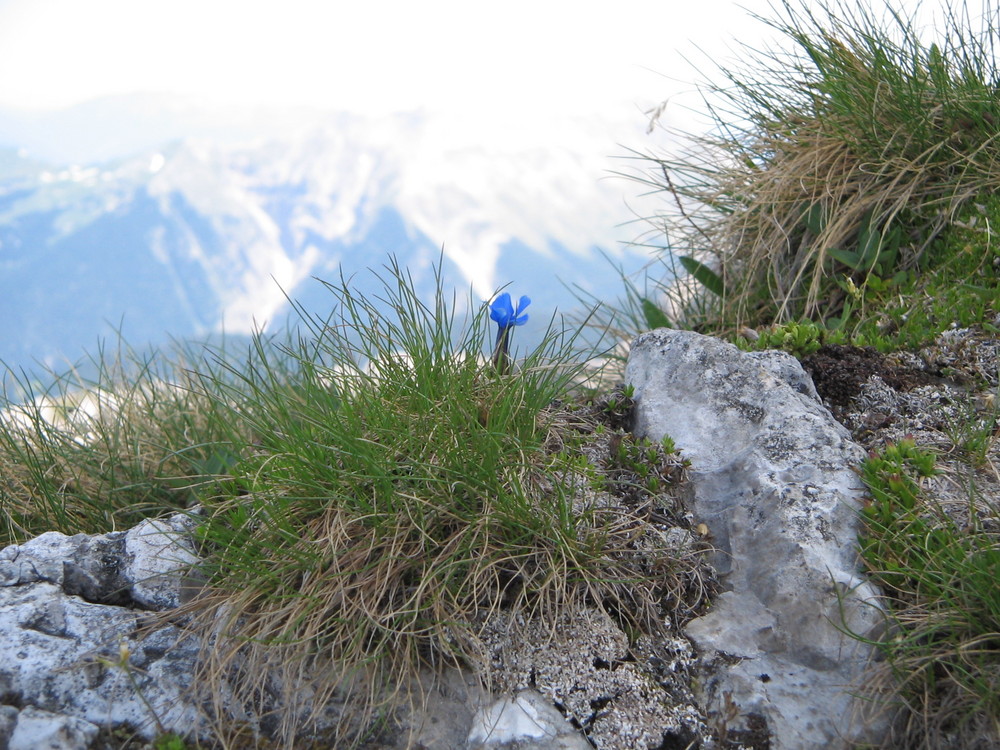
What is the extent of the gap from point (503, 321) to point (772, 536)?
0.91 m

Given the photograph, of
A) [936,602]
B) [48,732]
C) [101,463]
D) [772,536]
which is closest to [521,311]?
[772,536]

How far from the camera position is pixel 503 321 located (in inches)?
84.7

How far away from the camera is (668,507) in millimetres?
1965

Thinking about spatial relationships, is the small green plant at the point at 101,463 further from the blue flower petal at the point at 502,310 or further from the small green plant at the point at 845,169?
the small green plant at the point at 845,169

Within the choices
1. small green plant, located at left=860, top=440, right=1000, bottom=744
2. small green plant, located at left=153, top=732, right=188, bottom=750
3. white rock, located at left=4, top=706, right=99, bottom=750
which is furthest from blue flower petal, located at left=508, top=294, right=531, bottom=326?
white rock, located at left=4, top=706, right=99, bottom=750

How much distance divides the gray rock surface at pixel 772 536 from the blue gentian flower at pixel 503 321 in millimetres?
445

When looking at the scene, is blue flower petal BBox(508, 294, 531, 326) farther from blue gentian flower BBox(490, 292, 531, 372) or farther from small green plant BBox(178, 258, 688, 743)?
small green plant BBox(178, 258, 688, 743)

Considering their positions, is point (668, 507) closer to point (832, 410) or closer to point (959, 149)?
point (832, 410)

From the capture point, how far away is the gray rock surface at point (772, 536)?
5.16 ft

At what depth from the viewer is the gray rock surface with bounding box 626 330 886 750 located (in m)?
1.57

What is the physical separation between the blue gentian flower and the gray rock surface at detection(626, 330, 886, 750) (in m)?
0.45

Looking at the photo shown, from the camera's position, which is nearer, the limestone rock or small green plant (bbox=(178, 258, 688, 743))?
the limestone rock

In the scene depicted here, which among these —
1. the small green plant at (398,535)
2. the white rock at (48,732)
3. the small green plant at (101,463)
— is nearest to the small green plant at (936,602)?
the small green plant at (398,535)

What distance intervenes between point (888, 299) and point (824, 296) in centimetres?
26
